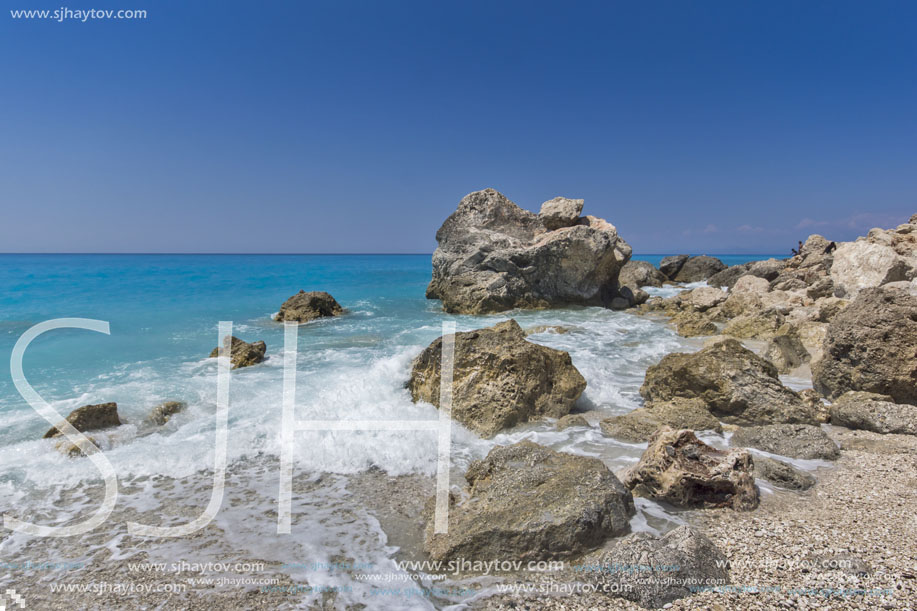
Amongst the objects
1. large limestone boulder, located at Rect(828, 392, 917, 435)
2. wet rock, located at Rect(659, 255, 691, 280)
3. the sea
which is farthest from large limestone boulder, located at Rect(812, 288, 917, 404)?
wet rock, located at Rect(659, 255, 691, 280)

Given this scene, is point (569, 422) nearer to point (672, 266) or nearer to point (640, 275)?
point (640, 275)

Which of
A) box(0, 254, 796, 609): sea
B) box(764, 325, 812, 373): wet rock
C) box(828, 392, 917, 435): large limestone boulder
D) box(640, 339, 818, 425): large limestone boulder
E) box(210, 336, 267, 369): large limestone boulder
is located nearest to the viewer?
box(0, 254, 796, 609): sea

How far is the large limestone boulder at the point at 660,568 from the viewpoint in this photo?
2766mm

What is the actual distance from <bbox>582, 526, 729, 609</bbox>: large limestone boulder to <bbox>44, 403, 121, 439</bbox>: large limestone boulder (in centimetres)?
620

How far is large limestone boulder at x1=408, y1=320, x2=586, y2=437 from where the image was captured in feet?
19.9

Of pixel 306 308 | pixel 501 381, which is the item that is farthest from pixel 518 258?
pixel 501 381

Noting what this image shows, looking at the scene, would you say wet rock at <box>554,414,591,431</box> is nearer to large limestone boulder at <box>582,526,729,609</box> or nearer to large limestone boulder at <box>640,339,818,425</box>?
large limestone boulder at <box>640,339,818,425</box>

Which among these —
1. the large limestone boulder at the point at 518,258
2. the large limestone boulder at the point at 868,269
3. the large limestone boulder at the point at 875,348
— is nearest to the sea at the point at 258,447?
the large limestone boulder at the point at 875,348

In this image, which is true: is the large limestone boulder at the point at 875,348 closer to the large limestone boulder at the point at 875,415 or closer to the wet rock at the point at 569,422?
the large limestone boulder at the point at 875,415

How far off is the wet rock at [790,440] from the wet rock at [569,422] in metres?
1.72

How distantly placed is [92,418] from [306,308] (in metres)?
10.8

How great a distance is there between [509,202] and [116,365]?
15439mm

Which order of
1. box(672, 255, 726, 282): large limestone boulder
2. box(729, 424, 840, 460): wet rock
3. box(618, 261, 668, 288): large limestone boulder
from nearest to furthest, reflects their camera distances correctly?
box(729, 424, 840, 460): wet rock → box(618, 261, 668, 288): large limestone boulder → box(672, 255, 726, 282): large limestone boulder

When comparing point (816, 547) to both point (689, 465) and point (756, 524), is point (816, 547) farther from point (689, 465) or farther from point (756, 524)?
point (689, 465)
